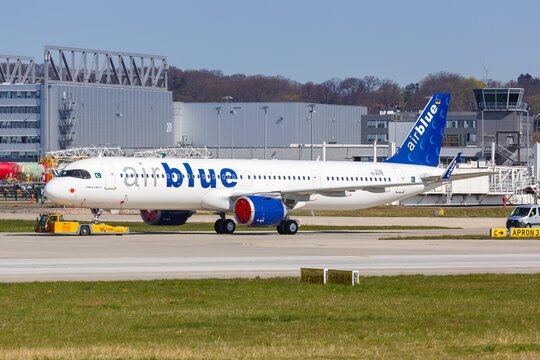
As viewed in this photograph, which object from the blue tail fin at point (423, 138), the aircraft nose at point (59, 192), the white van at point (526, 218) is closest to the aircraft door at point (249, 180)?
the aircraft nose at point (59, 192)

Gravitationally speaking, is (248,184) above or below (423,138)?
below

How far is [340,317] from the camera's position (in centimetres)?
1988

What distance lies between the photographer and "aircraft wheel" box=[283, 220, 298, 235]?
5550 cm

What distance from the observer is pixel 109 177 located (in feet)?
169

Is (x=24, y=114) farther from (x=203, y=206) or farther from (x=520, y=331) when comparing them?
(x=520, y=331)

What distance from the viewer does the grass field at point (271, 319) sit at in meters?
15.8

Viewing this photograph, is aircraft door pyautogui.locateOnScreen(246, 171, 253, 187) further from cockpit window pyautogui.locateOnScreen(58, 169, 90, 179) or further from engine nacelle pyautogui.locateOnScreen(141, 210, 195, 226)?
cockpit window pyautogui.locateOnScreen(58, 169, 90, 179)

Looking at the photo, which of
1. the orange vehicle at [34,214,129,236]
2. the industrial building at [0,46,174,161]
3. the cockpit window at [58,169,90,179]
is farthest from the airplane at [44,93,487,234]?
the industrial building at [0,46,174,161]

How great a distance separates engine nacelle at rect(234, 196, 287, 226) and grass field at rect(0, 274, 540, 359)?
2497cm

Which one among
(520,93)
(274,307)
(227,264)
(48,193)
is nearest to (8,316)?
(274,307)

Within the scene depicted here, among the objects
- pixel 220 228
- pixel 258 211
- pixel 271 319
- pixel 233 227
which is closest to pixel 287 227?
pixel 233 227

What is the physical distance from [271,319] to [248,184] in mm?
36868

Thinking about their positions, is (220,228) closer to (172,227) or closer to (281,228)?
(281,228)

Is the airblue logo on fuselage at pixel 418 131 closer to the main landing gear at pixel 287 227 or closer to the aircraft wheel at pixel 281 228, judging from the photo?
the main landing gear at pixel 287 227
